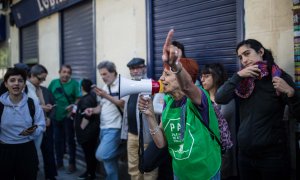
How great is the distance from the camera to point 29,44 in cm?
1102

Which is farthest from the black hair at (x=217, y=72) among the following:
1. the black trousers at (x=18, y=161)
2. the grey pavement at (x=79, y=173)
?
the grey pavement at (x=79, y=173)

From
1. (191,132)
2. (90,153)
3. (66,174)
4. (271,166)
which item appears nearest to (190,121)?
(191,132)

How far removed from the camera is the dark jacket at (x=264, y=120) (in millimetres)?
3293

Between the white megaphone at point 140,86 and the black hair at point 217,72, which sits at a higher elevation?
the black hair at point 217,72

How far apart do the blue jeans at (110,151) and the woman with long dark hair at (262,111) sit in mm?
2442

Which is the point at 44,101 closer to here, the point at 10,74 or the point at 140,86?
the point at 10,74

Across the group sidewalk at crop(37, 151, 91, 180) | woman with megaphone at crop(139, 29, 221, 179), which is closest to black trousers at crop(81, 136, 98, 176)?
sidewalk at crop(37, 151, 91, 180)

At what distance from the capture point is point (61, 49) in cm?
875

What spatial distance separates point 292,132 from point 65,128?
15.7ft

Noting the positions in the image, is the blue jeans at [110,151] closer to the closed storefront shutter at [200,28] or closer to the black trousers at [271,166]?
the closed storefront shutter at [200,28]

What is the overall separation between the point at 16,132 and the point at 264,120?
275cm

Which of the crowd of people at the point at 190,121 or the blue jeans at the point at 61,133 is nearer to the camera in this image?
the crowd of people at the point at 190,121

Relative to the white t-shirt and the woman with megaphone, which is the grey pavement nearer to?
the white t-shirt

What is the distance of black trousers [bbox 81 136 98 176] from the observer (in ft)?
20.2
